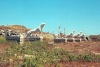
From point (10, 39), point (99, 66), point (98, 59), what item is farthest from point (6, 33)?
point (99, 66)

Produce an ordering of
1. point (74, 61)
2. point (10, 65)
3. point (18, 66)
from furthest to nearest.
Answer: point (74, 61), point (10, 65), point (18, 66)

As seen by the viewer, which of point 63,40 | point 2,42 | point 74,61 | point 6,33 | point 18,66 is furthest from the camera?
point 63,40

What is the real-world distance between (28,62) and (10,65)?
1.31 meters

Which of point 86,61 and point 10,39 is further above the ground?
point 10,39

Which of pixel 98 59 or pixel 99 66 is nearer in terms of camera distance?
pixel 99 66

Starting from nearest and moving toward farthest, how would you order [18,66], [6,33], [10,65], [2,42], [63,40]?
[18,66] < [10,65] < [2,42] < [6,33] < [63,40]

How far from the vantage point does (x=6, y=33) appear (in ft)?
91.5

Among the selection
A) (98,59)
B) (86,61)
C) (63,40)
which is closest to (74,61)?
(86,61)

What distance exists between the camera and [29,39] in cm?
2688

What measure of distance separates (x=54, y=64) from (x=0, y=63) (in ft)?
8.86

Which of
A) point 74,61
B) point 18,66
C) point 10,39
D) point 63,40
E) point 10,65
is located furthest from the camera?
point 63,40

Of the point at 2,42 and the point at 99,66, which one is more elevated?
the point at 2,42

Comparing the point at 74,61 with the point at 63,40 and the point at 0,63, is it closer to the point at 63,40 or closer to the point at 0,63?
the point at 0,63

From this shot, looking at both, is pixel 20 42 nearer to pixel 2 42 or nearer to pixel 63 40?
pixel 2 42
